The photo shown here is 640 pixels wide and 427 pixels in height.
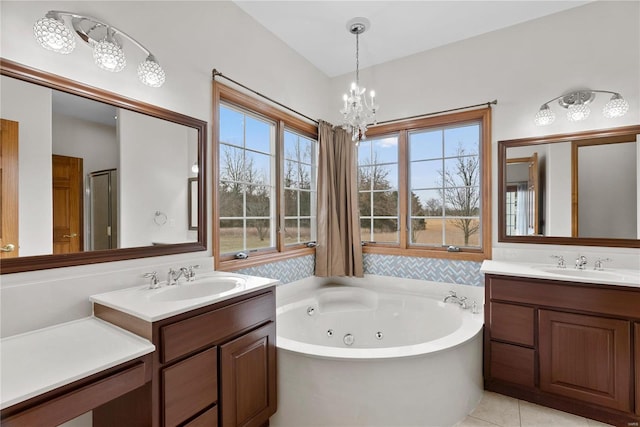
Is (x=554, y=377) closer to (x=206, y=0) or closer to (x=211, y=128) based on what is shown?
(x=211, y=128)

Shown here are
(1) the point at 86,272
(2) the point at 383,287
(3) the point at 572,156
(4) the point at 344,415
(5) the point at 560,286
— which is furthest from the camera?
(2) the point at 383,287

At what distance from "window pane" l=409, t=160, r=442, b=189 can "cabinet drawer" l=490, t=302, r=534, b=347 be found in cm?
128

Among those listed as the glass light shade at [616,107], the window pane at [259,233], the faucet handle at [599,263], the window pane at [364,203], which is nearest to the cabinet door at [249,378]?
the window pane at [259,233]

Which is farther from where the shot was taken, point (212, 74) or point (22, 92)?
point (212, 74)

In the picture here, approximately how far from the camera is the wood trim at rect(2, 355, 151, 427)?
34.9 inches

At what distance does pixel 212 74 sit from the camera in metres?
2.17

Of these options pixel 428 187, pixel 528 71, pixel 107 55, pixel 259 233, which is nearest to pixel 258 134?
pixel 259 233

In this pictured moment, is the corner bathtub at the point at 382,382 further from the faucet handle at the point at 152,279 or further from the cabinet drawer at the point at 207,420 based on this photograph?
the faucet handle at the point at 152,279

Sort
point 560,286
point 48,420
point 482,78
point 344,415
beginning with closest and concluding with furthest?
1. point 48,420
2. point 344,415
3. point 560,286
4. point 482,78

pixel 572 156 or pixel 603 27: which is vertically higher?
pixel 603 27

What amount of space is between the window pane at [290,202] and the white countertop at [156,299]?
1.23 m

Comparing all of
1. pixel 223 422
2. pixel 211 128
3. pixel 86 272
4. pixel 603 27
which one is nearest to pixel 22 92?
pixel 86 272

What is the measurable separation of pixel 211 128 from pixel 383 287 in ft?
7.26

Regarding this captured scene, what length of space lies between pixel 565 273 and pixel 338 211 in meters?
1.98
